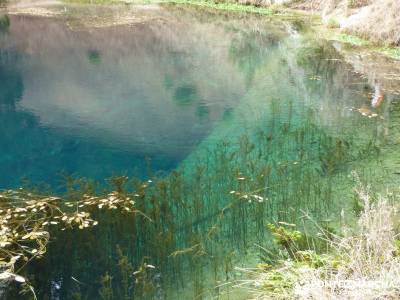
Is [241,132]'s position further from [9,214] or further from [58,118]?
[9,214]

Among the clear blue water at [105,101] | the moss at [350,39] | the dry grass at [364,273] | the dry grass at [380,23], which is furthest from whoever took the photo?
the moss at [350,39]

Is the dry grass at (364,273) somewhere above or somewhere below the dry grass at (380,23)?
below

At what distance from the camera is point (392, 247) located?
3.16 meters

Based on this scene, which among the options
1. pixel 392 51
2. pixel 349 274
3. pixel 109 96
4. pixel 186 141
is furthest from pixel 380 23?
pixel 349 274

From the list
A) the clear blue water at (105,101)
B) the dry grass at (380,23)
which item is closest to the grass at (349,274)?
the clear blue water at (105,101)

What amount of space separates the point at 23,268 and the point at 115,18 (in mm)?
17565

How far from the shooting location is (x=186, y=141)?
7.36 metres

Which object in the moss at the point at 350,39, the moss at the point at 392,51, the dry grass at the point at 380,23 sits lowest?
the moss at the point at 392,51

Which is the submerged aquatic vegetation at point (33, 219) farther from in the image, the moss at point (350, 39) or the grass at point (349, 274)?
the moss at point (350, 39)

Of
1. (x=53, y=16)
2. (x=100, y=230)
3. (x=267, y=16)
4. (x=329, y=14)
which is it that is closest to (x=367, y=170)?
(x=100, y=230)

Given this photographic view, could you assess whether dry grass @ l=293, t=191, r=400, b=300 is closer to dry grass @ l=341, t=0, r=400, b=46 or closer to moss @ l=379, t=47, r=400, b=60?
moss @ l=379, t=47, r=400, b=60

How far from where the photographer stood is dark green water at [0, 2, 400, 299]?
13.3ft

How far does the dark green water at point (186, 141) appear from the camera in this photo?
404 centimetres

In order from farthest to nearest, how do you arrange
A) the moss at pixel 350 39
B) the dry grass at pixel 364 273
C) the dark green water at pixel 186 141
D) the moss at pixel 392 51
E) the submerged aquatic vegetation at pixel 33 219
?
1. the moss at pixel 350 39
2. the moss at pixel 392 51
3. the dark green water at pixel 186 141
4. the submerged aquatic vegetation at pixel 33 219
5. the dry grass at pixel 364 273
